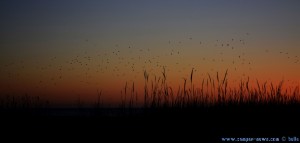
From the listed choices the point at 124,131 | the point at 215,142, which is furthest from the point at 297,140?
the point at 124,131

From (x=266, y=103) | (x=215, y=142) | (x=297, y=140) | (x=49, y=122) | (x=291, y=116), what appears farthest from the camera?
(x=266, y=103)

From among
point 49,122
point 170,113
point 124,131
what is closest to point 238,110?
point 170,113

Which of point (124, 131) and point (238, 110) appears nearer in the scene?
point (124, 131)

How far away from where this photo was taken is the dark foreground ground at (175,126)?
691 cm

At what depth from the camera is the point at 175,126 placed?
7.63m

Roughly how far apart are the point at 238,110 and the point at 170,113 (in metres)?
1.46

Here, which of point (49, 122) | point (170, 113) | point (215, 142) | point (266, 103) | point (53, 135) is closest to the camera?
point (215, 142)

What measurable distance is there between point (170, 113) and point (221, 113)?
107cm

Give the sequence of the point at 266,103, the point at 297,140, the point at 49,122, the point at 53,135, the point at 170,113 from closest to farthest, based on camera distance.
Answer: the point at 297,140, the point at 53,135, the point at 49,122, the point at 170,113, the point at 266,103

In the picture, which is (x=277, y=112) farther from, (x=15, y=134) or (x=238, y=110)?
(x=15, y=134)

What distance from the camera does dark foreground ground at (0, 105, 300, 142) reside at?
691 cm

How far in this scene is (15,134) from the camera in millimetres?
7305

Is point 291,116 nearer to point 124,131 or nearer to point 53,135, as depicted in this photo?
point 124,131

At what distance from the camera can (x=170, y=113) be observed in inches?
367
